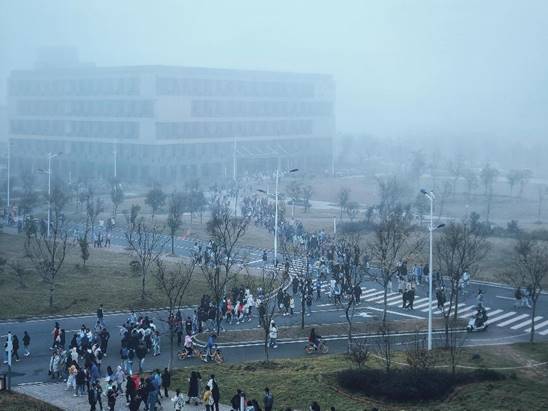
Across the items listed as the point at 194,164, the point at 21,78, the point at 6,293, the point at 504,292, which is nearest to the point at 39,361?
the point at 6,293

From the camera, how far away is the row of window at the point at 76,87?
81.7m

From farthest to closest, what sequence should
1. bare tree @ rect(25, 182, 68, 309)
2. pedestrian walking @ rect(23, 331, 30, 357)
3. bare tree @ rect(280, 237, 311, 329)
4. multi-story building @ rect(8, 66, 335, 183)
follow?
multi-story building @ rect(8, 66, 335, 183) → bare tree @ rect(280, 237, 311, 329) → bare tree @ rect(25, 182, 68, 309) → pedestrian walking @ rect(23, 331, 30, 357)

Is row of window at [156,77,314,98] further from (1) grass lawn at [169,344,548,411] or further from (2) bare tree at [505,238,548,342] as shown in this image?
(1) grass lawn at [169,344,548,411]

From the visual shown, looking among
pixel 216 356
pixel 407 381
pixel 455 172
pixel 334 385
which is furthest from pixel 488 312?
pixel 455 172

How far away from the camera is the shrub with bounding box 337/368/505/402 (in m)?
18.6

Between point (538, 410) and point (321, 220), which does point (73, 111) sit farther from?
point (538, 410)

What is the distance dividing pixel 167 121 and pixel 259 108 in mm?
17286

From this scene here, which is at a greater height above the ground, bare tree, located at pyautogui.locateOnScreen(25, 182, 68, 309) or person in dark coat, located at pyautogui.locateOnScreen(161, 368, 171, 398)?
bare tree, located at pyautogui.locateOnScreen(25, 182, 68, 309)

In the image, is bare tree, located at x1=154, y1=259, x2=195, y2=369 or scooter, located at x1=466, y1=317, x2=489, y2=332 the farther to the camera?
scooter, located at x1=466, y1=317, x2=489, y2=332

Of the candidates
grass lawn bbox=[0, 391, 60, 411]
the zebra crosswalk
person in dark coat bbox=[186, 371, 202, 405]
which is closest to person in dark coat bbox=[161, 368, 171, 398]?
person in dark coat bbox=[186, 371, 202, 405]

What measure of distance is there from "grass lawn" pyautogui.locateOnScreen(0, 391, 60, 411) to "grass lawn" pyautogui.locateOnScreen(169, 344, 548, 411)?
11.9 ft

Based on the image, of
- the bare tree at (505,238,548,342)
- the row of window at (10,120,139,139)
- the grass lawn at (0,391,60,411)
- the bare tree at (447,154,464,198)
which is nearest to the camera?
the grass lawn at (0,391,60,411)

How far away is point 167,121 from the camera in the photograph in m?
78.8

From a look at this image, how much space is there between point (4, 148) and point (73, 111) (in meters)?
35.2
